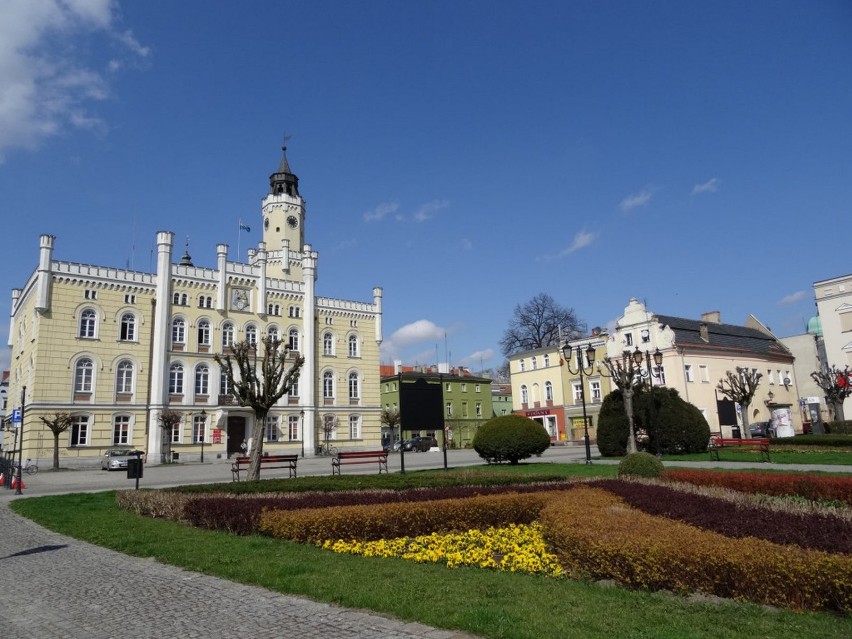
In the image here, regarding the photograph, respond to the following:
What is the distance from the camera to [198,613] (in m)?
6.13

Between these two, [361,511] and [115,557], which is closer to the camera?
[115,557]

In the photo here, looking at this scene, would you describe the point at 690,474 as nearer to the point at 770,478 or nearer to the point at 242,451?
the point at 770,478

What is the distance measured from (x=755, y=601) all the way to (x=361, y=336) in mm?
51247

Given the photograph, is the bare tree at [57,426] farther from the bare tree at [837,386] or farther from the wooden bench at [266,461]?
the bare tree at [837,386]

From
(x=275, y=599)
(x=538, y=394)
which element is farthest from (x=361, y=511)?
(x=538, y=394)

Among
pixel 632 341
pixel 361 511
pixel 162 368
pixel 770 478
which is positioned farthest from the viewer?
pixel 632 341

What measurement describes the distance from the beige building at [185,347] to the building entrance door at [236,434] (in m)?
0.08

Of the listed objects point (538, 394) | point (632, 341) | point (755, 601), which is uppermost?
point (632, 341)

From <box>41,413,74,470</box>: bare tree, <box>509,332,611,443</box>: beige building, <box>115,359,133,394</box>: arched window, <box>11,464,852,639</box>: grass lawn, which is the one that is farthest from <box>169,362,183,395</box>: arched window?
<box>11,464,852,639</box>: grass lawn

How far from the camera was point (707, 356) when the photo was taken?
51.2m

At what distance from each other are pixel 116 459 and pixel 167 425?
5796 millimetres

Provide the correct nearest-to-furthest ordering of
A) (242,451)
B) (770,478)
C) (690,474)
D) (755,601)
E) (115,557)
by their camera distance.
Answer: (755,601), (115,557), (770,478), (690,474), (242,451)

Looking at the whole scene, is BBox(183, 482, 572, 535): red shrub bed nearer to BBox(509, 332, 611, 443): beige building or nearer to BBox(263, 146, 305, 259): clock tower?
BBox(509, 332, 611, 443): beige building

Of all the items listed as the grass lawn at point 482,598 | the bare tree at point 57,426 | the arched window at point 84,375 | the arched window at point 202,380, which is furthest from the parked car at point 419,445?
the grass lawn at point 482,598
